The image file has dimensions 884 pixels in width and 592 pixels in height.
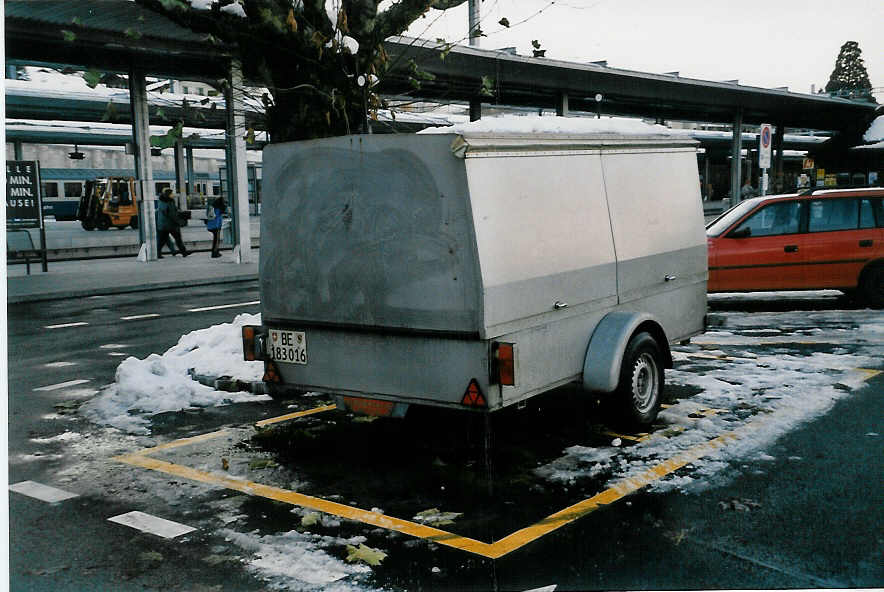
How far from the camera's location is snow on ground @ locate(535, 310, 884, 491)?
5445mm

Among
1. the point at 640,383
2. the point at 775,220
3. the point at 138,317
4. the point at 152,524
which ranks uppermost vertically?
the point at 775,220

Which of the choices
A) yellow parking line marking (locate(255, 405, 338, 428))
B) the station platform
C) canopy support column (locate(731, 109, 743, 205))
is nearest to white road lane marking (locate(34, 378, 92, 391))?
yellow parking line marking (locate(255, 405, 338, 428))

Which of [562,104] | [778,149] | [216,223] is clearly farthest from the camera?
[778,149]

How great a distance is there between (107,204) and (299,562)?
134 feet

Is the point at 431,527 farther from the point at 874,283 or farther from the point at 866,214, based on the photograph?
the point at 866,214

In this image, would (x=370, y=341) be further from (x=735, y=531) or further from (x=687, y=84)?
(x=687, y=84)

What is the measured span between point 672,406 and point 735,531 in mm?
2710

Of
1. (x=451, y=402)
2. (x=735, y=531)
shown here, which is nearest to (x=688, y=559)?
(x=735, y=531)

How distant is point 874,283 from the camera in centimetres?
1172

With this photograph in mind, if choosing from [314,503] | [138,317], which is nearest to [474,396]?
[314,503]

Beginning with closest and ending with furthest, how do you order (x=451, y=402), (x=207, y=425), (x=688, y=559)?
(x=688, y=559)
(x=451, y=402)
(x=207, y=425)

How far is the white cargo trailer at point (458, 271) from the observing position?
491cm

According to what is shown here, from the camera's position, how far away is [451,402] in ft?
16.8

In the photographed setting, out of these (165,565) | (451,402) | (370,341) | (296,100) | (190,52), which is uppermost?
(190,52)
